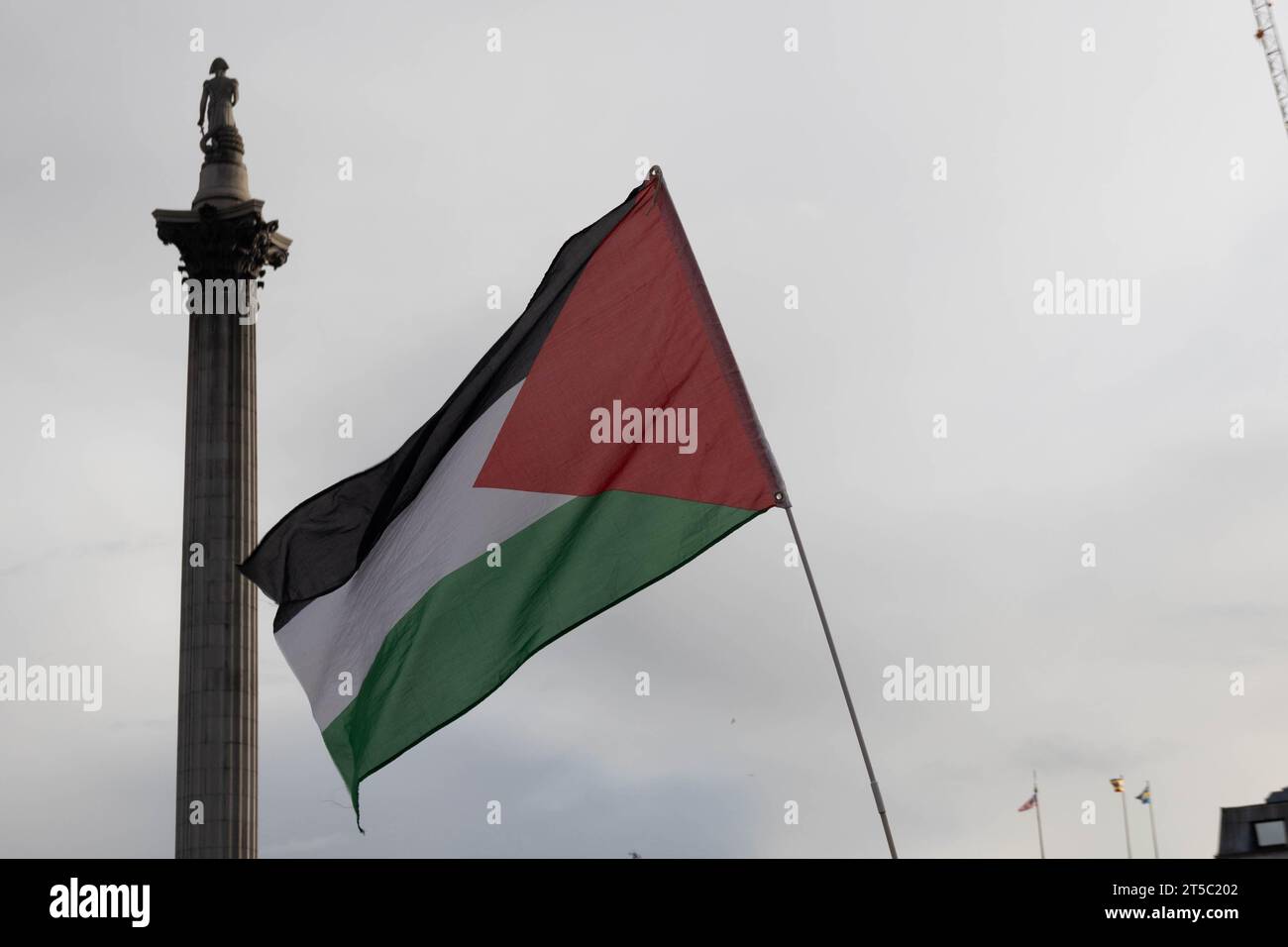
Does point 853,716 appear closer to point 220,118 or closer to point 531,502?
point 531,502

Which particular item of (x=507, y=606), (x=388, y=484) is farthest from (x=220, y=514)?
(x=507, y=606)

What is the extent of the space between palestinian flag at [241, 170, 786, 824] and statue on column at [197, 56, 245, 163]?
29.5 meters

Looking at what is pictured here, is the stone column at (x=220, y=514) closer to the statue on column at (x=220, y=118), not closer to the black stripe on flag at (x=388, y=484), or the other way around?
the statue on column at (x=220, y=118)

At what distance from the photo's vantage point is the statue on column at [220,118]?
149 ft

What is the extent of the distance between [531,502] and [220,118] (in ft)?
106

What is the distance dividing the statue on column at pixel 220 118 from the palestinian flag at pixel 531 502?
29.5 m

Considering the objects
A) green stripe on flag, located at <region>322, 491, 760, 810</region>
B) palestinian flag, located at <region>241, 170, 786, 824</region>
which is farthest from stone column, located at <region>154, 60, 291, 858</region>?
green stripe on flag, located at <region>322, 491, 760, 810</region>

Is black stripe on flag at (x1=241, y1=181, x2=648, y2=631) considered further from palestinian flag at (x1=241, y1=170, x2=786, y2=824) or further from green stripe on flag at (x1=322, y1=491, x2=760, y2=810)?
green stripe on flag at (x1=322, y1=491, x2=760, y2=810)

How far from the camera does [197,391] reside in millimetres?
43688

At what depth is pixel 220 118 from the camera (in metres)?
46.2

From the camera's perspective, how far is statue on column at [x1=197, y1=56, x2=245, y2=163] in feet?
149
